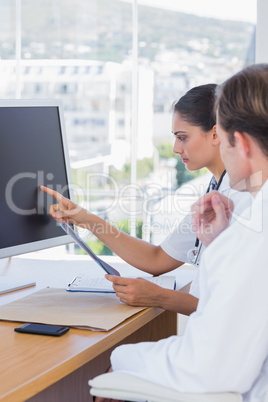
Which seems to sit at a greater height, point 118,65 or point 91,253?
point 118,65

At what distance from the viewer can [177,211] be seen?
4781mm

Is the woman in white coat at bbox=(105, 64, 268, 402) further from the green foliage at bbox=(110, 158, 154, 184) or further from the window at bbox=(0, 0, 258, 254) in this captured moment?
the green foliage at bbox=(110, 158, 154, 184)

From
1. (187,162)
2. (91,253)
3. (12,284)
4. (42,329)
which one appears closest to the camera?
(42,329)

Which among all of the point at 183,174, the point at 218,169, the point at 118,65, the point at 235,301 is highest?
the point at 118,65

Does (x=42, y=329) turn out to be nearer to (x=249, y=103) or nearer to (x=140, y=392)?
(x=140, y=392)

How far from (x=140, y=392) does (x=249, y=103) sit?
0.64m

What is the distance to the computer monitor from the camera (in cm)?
187

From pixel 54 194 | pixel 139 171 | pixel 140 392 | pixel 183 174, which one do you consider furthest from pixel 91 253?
pixel 183 174

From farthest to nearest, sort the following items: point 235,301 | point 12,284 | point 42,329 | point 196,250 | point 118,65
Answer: point 118,65 < point 196,250 < point 12,284 < point 42,329 < point 235,301

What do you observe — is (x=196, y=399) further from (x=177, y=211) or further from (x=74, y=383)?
(x=177, y=211)

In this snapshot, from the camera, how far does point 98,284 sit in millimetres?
1931

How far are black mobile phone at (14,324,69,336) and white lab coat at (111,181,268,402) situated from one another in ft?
1.13

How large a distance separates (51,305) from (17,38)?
372 cm

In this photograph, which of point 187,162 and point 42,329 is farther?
point 187,162
